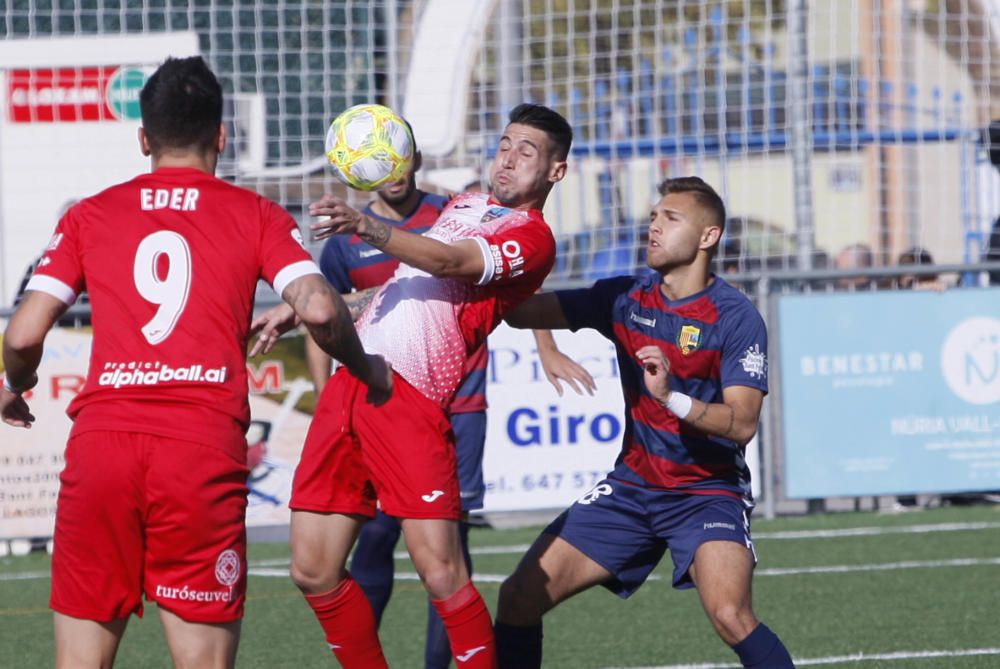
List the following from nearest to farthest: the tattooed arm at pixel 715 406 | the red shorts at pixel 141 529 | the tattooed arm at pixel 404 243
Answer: the red shorts at pixel 141 529
the tattooed arm at pixel 404 243
the tattooed arm at pixel 715 406

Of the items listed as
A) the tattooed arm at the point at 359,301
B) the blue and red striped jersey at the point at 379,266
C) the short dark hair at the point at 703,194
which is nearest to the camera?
the short dark hair at the point at 703,194

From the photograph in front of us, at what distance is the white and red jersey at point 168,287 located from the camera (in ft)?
13.4

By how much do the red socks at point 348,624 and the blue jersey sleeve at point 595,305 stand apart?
1.19 m

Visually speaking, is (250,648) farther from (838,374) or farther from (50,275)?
(838,374)

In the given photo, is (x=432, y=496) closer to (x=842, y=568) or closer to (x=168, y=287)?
(x=168, y=287)

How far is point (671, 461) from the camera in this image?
5.38 m

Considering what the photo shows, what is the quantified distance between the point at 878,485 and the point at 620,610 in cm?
350

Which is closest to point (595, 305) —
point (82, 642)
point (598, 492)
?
point (598, 492)

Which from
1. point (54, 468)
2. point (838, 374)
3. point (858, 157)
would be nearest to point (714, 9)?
point (858, 157)

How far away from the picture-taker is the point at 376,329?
5.21m

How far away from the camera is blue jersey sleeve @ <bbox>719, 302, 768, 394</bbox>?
5156 millimetres

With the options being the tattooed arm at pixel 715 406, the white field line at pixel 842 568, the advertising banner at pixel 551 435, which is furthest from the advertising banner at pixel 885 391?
the tattooed arm at pixel 715 406

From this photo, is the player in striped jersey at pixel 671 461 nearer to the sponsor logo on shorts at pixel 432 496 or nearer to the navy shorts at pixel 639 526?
the navy shorts at pixel 639 526

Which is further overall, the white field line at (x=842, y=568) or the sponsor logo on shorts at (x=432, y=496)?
the white field line at (x=842, y=568)
